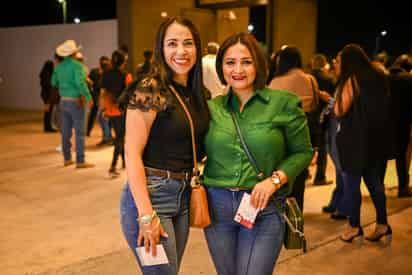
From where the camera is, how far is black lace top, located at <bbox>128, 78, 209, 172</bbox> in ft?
6.68

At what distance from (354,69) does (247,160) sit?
215 cm

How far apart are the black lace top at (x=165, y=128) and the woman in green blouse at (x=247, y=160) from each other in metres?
0.14

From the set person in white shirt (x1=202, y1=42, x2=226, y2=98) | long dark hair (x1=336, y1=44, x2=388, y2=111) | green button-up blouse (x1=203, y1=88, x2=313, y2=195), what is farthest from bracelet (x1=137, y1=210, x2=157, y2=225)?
person in white shirt (x1=202, y1=42, x2=226, y2=98)

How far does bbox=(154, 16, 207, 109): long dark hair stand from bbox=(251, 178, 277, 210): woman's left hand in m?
0.47

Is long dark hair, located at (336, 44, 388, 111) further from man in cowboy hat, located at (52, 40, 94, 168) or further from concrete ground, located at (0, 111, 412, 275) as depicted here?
man in cowboy hat, located at (52, 40, 94, 168)

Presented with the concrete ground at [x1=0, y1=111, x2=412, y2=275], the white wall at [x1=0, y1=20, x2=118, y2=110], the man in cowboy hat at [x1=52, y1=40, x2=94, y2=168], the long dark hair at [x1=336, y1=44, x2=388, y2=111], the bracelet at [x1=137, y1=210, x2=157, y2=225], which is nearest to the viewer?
the bracelet at [x1=137, y1=210, x2=157, y2=225]

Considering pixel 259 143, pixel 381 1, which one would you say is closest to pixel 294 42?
pixel 259 143

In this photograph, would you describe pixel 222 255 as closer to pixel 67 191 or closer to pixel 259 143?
pixel 259 143

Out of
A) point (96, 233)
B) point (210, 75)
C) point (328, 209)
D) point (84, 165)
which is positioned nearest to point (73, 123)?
point (84, 165)

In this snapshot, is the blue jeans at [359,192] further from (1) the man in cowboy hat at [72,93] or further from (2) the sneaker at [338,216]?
(1) the man in cowboy hat at [72,93]

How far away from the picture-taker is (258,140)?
2.16 m

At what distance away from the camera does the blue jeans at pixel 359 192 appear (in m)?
4.04

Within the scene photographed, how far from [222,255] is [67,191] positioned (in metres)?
4.05

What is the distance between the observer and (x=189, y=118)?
83.7 inches
